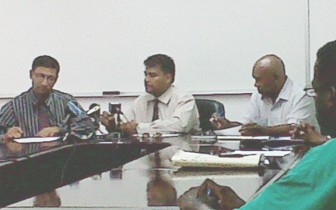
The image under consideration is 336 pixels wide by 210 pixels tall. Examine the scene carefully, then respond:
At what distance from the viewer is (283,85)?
14.3ft

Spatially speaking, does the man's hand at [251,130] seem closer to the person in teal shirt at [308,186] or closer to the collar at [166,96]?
the collar at [166,96]

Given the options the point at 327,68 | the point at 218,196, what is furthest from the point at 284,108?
the point at 327,68

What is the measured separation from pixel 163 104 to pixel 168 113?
83 mm

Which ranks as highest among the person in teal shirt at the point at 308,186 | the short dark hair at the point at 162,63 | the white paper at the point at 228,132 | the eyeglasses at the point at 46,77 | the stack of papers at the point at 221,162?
the short dark hair at the point at 162,63

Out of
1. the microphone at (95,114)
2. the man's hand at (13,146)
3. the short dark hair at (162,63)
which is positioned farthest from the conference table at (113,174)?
the short dark hair at (162,63)

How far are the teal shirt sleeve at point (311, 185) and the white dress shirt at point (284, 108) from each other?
3.06m

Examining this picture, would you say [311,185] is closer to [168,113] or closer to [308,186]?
[308,186]

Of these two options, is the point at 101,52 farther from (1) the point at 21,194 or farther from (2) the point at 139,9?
(1) the point at 21,194

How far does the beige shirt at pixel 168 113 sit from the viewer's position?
424 cm

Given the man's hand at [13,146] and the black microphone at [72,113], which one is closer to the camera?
the man's hand at [13,146]

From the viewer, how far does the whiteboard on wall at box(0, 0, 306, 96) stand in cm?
495

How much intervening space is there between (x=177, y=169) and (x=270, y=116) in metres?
2.22

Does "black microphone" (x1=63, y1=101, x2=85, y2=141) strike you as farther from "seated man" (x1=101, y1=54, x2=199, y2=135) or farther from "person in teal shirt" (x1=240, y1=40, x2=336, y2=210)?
"person in teal shirt" (x1=240, y1=40, x2=336, y2=210)

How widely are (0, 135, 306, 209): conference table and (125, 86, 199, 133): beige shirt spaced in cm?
30
